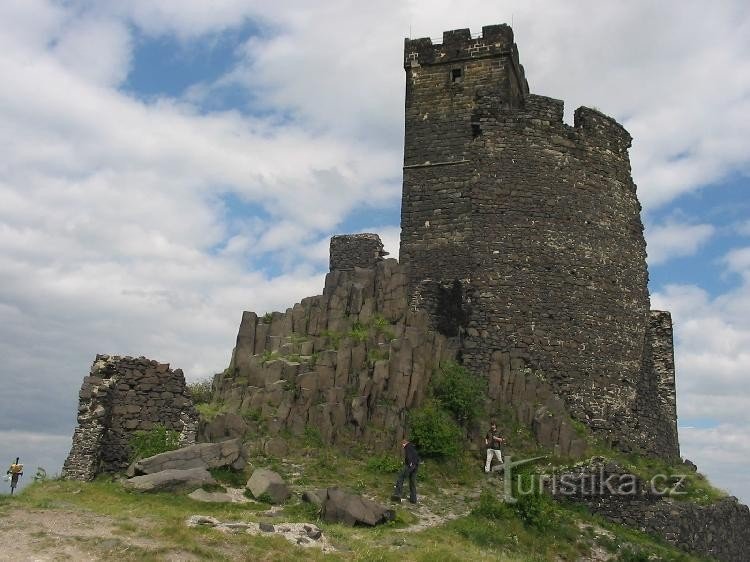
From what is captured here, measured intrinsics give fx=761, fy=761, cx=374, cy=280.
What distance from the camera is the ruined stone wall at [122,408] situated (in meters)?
17.7

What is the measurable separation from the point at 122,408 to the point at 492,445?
9538 mm

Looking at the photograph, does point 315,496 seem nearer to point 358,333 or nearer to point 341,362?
point 341,362

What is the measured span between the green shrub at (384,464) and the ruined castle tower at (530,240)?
4767mm

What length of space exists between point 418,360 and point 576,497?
214 inches

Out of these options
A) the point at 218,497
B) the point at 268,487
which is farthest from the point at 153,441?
the point at 268,487

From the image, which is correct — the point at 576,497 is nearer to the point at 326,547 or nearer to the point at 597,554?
the point at 597,554

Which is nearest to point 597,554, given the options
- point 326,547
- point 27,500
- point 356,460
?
point 356,460

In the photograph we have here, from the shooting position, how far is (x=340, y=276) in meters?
23.5

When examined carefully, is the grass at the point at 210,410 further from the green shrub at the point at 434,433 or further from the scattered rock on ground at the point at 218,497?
the green shrub at the point at 434,433

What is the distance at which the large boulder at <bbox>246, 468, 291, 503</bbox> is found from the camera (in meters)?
15.5

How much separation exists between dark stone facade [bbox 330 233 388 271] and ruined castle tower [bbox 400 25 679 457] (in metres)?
3.08

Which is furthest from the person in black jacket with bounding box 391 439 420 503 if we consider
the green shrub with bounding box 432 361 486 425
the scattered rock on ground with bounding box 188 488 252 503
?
the green shrub with bounding box 432 361 486 425

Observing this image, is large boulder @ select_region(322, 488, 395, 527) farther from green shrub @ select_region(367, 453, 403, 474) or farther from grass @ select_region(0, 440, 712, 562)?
green shrub @ select_region(367, 453, 403, 474)

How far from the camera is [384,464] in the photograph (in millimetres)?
18750
